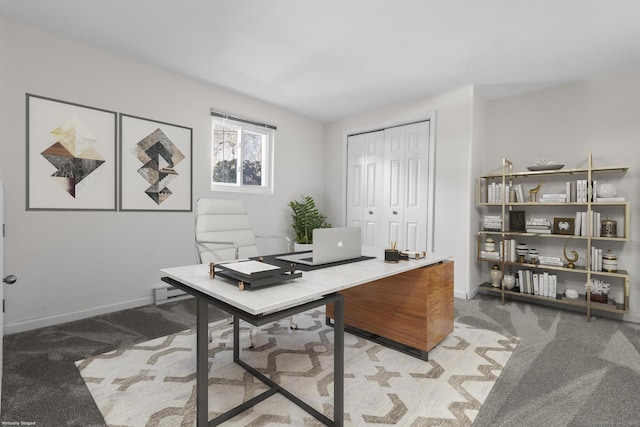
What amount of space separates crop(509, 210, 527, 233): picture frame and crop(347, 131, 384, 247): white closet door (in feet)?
5.30

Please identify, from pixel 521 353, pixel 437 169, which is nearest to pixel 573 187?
pixel 437 169

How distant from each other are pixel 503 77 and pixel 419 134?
1083 millimetres

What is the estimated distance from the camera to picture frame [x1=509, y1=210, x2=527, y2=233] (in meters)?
3.45

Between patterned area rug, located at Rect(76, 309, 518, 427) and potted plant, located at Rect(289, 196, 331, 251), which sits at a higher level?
potted plant, located at Rect(289, 196, 331, 251)

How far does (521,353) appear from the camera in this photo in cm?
220

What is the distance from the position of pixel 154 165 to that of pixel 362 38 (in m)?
2.42

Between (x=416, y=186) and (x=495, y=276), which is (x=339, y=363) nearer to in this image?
(x=495, y=276)

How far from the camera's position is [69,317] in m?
2.71

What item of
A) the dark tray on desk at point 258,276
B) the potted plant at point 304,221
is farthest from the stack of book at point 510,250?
the dark tray on desk at point 258,276

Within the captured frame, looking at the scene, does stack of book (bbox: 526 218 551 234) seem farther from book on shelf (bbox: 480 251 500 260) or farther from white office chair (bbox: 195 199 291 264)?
white office chair (bbox: 195 199 291 264)

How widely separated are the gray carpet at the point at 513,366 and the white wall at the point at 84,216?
254mm

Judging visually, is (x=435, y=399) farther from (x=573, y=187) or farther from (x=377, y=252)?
(x=573, y=187)

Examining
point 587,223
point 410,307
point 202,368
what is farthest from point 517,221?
point 202,368

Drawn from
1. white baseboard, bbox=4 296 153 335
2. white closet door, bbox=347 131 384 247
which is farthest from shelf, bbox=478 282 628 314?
white baseboard, bbox=4 296 153 335
